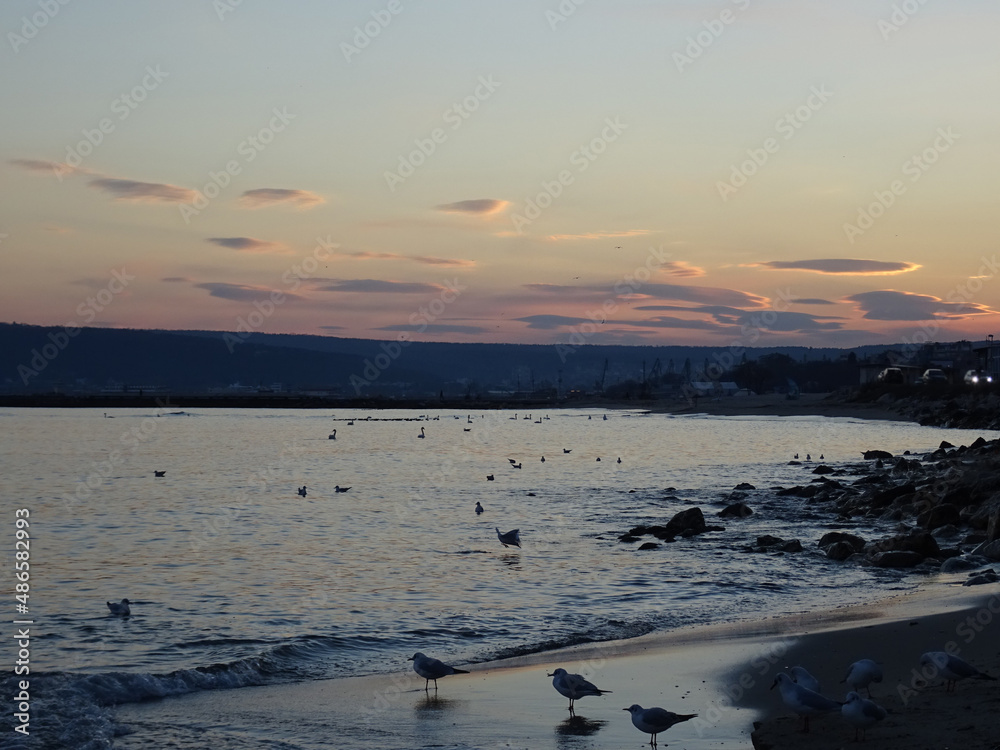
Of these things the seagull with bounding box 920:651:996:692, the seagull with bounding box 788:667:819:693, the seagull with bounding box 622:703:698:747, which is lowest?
the seagull with bounding box 622:703:698:747

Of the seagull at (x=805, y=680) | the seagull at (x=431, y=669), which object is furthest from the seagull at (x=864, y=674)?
the seagull at (x=431, y=669)

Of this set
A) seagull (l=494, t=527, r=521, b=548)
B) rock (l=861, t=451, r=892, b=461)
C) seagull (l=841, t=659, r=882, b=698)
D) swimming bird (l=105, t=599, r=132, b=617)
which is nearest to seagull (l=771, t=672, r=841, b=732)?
seagull (l=841, t=659, r=882, b=698)

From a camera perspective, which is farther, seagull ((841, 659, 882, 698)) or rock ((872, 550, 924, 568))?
rock ((872, 550, 924, 568))

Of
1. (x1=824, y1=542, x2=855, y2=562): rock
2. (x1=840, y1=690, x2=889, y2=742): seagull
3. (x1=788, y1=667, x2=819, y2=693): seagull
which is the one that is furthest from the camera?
(x1=824, y1=542, x2=855, y2=562): rock

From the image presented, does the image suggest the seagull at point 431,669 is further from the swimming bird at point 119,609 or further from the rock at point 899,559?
the rock at point 899,559

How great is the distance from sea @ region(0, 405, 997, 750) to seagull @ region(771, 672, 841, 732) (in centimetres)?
493

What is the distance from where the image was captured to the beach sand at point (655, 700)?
322 inches

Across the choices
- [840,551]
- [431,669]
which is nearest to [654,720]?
[431,669]

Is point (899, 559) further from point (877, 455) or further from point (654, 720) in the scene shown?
point (877, 455)

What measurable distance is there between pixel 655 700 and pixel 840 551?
1114 centimetres

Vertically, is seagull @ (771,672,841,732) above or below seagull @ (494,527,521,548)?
above

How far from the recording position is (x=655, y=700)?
31.4 ft

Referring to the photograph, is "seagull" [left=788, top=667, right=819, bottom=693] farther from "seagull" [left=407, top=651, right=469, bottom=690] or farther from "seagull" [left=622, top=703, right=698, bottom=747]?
→ "seagull" [left=407, top=651, right=469, bottom=690]

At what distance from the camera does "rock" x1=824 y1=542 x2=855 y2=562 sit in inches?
758
